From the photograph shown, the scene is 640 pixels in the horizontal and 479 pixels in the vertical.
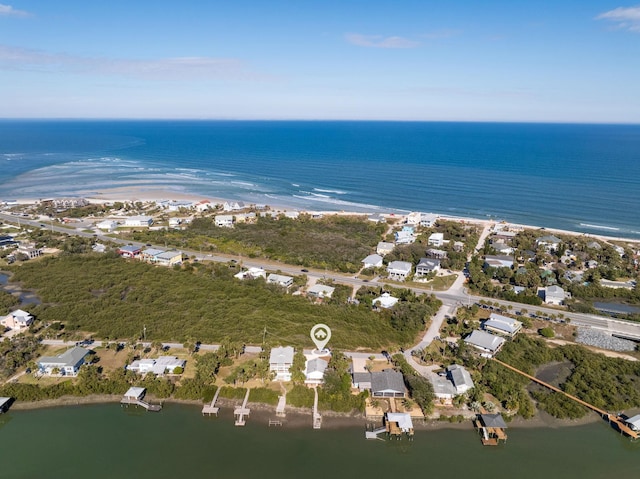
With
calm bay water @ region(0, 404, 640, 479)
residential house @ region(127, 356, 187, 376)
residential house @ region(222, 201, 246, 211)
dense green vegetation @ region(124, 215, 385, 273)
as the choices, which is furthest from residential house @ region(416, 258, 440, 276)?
residential house @ region(222, 201, 246, 211)

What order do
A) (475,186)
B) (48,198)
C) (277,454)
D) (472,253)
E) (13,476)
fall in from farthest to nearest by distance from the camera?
1. (475,186)
2. (48,198)
3. (472,253)
4. (277,454)
5. (13,476)

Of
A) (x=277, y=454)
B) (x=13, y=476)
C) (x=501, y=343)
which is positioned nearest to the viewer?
(x=13, y=476)

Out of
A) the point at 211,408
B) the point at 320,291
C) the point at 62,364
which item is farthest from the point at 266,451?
the point at 320,291

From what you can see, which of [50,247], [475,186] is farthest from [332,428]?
[475,186]

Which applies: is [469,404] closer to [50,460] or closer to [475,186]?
[50,460]

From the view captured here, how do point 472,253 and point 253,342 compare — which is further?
point 472,253

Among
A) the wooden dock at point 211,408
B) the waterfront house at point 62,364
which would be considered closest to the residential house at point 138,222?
the waterfront house at point 62,364

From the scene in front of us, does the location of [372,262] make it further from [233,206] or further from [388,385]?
[233,206]
